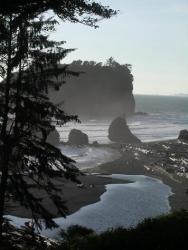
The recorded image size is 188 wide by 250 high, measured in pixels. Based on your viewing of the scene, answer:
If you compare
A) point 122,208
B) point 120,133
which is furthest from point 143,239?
point 120,133

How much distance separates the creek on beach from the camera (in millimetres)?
30198

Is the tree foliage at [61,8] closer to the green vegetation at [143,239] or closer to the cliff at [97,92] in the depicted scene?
the green vegetation at [143,239]

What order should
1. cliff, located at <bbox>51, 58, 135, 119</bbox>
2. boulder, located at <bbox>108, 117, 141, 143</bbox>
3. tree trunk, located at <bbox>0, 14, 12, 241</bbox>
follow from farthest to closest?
1. cliff, located at <bbox>51, 58, 135, 119</bbox>
2. boulder, located at <bbox>108, 117, 141, 143</bbox>
3. tree trunk, located at <bbox>0, 14, 12, 241</bbox>

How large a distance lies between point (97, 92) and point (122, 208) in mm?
132809

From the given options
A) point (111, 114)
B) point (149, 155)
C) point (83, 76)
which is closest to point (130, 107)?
point (111, 114)

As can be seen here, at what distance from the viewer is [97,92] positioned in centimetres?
16638

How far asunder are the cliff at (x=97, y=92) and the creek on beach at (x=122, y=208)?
369 ft

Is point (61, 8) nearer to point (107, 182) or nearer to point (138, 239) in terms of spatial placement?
point (138, 239)

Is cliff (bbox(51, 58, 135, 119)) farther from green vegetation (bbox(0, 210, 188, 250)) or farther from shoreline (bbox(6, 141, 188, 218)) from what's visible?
green vegetation (bbox(0, 210, 188, 250))

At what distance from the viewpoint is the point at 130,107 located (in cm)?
17650

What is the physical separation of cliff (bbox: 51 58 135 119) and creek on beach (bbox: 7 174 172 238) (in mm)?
112489

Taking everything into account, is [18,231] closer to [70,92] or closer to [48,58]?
[48,58]

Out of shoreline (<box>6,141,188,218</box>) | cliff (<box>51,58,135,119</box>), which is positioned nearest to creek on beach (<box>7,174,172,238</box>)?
shoreline (<box>6,141,188,218</box>)

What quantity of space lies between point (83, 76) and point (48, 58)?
14914 centimetres
